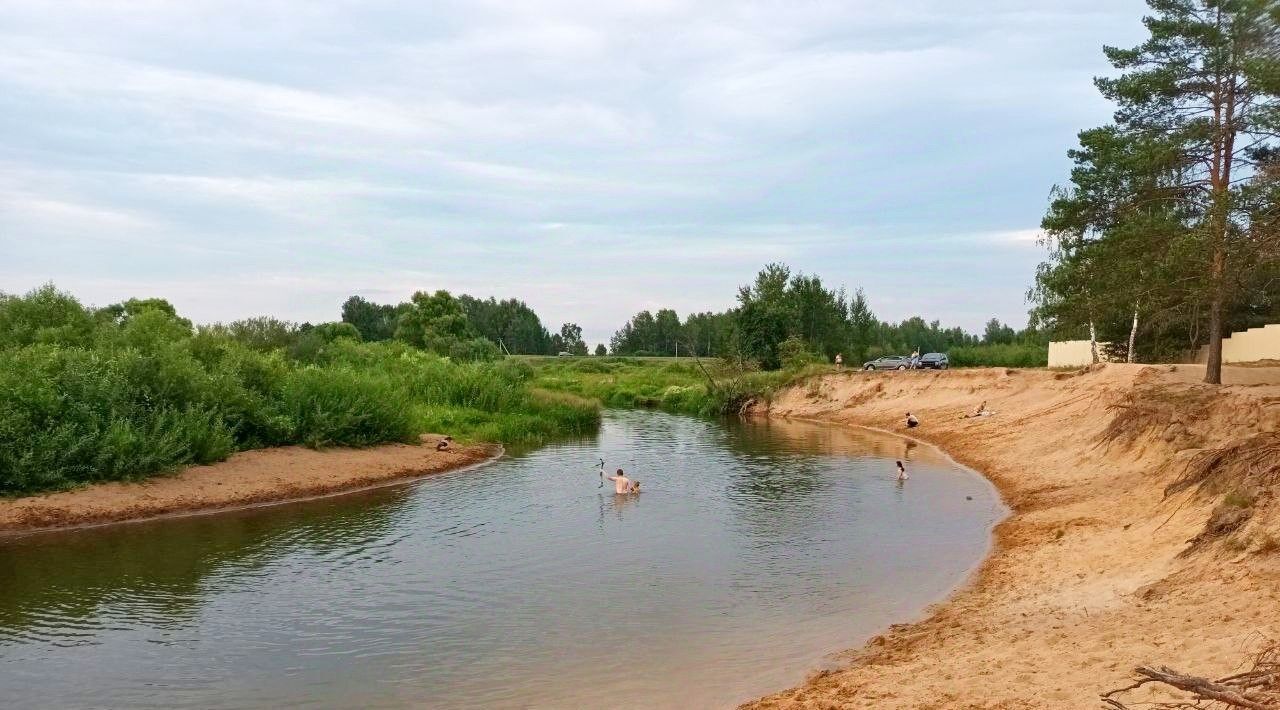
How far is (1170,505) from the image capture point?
16656mm

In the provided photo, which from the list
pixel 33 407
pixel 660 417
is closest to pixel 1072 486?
pixel 33 407

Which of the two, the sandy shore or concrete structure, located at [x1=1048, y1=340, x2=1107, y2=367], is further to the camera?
concrete structure, located at [x1=1048, y1=340, x2=1107, y2=367]

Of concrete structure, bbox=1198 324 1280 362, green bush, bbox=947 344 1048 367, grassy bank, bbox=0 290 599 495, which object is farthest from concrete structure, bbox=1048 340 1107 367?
grassy bank, bbox=0 290 599 495

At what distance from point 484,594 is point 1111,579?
10.9 meters

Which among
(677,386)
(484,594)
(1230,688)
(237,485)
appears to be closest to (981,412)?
(484,594)

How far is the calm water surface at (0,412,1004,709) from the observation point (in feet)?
39.2

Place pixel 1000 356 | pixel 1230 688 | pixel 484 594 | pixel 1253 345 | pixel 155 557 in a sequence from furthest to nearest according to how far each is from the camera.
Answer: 1. pixel 1000 356
2. pixel 1253 345
3. pixel 155 557
4. pixel 484 594
5. pixel 1230 688

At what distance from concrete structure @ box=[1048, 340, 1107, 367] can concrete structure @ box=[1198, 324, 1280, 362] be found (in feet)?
33.4

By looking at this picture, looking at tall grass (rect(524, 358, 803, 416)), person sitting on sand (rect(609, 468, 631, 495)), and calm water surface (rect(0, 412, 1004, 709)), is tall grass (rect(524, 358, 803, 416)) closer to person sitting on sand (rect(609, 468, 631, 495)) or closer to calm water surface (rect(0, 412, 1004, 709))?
person sitting on sand (rect(609, 468, 631, 495))

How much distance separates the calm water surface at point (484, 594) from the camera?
1195 cm

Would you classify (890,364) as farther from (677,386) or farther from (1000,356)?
(677,386)

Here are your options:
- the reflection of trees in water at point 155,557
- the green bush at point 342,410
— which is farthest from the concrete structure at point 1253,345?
the reflection of trees in water at point 155,557

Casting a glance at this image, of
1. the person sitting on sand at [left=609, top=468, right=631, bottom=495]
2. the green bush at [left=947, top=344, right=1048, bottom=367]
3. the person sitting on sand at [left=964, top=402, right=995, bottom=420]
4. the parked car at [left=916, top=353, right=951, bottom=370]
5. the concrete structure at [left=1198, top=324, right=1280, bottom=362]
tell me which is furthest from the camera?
the green bush at [left=947, top=344, right=1048, bottom=367]

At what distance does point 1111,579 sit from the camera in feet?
44.9
